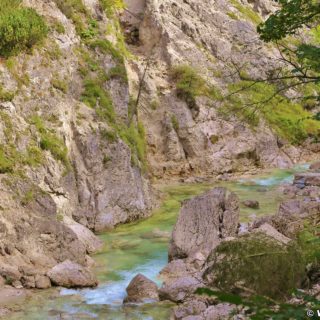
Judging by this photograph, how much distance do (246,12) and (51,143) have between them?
2665 cm

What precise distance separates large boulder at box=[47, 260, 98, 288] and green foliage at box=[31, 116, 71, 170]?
4.98 m

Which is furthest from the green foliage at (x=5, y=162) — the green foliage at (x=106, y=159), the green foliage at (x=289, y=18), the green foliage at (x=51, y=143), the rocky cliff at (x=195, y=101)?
the rocky cliff at (x=195, y=101)

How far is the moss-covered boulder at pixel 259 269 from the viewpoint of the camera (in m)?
8.48

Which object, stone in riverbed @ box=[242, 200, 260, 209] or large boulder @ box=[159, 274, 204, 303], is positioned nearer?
large boulder @ box=[159, 274, 204, 303]

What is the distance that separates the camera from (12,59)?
1636 centimetres

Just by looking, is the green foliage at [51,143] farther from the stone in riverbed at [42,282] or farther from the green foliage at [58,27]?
the stone in riverbed at [42,282]

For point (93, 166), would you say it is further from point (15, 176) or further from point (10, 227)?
point (10, 227)

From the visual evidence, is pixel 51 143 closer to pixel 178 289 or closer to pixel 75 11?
pixel 178 289

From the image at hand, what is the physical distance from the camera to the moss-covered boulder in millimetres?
8484

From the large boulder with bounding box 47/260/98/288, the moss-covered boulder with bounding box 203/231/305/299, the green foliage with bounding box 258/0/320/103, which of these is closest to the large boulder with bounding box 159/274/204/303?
the moss-covered boulder with bounding box 203/231/305/299

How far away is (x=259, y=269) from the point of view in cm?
866

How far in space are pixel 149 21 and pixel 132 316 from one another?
75.4 feet

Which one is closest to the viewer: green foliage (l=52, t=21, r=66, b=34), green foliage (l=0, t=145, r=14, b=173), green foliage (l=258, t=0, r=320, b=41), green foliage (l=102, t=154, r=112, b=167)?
green foliage (l=258, t=0, r=320, b=41)

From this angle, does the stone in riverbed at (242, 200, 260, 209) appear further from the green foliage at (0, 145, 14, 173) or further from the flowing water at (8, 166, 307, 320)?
the green foliage at (0, 145, 14, 173)
